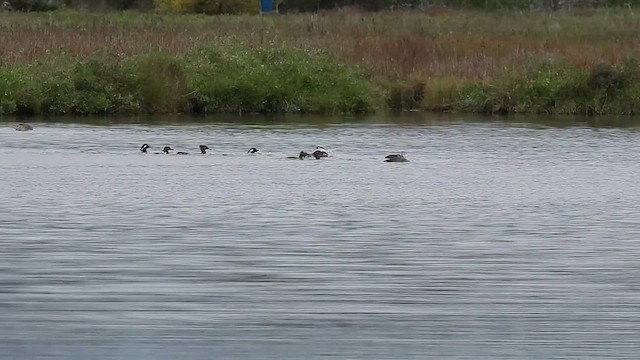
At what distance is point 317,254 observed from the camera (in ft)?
41.1

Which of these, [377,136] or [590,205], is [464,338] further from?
[377,136]

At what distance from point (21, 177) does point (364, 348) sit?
10.1 metres

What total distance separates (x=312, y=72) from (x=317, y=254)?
19.5 m

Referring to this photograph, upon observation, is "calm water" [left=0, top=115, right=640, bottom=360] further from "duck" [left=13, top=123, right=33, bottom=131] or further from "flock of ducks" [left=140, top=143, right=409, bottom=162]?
"duck" [left=13, top=123, right=33, bottom=131]

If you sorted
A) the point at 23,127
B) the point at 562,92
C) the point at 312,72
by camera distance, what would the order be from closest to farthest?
the point at 23,127 → the point at 312,72 → the point at 562,92

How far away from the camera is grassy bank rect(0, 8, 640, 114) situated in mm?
30156

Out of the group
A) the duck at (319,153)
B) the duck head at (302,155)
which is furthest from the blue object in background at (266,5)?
the duck head at (302,155)

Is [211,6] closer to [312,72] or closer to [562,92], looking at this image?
[312,72]

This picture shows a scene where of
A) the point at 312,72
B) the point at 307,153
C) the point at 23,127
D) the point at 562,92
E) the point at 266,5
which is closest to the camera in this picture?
the point at 307,153

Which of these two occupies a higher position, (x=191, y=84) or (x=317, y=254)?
(x=317, y=254)

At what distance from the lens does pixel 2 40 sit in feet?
113

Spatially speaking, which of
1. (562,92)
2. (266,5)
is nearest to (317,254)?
(562,92)

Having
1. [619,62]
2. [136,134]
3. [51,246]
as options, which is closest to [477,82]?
[619,62]

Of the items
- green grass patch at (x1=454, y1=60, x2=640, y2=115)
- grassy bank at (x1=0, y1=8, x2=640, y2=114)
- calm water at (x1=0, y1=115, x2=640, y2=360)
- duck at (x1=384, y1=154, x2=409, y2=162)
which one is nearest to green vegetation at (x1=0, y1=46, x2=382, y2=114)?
grassy bank at (x1=0, y1=8, x2=640, y2=114)
